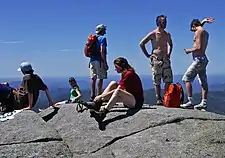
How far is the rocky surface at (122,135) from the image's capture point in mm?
10133

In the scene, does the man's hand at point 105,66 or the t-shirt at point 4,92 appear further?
the man's hand at point 105,66

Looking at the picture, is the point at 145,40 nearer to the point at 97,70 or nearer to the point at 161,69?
the point at 161,69

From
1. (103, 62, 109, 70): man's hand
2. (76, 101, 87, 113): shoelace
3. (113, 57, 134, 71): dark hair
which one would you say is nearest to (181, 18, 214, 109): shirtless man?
(113, 57, 134, 71): dark hair

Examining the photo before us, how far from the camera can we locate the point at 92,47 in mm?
15078

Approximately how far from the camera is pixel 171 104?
45.9ft

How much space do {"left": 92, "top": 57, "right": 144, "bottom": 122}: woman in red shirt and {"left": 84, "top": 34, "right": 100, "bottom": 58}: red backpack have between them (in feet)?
8.05

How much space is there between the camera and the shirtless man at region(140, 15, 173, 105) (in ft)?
47.2

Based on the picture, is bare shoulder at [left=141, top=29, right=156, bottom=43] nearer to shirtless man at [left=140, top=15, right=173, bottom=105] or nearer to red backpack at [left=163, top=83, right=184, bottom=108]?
shirtless man at [left=140, top=15, right=173, bottom=105]

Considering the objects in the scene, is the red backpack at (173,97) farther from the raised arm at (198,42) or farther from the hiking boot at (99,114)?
the hiking boot at (99,114)

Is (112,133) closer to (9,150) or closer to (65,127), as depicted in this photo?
(65,127)

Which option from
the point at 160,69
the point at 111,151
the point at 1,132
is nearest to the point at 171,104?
the point at 160,69

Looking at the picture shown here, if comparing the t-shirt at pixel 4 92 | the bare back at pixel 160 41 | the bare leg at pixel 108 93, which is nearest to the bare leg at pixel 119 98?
the bare leg at pixel 108 93

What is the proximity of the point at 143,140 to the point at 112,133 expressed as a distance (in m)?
1.23

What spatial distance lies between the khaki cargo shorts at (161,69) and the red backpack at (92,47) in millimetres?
2050
